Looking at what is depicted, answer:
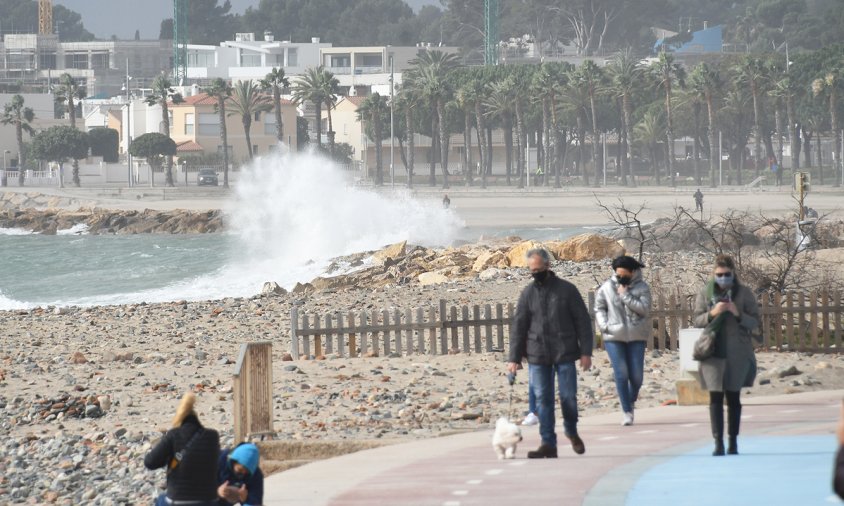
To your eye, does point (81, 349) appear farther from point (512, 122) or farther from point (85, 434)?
point (512, 122)

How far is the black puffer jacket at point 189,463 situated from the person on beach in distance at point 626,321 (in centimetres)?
451

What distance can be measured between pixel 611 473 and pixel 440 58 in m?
130

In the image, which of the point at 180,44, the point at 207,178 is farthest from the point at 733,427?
the point at 180,44

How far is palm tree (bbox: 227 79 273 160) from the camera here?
386 ft

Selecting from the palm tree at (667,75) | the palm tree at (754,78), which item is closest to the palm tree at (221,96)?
the palm tree at (667,75)

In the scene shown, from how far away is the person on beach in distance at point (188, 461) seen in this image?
334 inches

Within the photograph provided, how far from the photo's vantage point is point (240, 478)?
877cm

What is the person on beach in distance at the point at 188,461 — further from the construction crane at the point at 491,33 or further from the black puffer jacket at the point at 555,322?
the construction crane at the point at 491,33

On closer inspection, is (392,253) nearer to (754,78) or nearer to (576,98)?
(754,78)

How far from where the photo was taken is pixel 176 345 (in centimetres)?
2273

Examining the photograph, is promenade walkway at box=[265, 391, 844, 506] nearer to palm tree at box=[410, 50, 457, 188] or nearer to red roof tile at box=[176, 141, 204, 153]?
palm tree at box=[410, 50, 457, 188]

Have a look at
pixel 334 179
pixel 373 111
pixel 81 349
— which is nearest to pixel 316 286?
pixel 81 349

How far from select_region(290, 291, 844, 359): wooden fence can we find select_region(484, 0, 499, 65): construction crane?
152194mm

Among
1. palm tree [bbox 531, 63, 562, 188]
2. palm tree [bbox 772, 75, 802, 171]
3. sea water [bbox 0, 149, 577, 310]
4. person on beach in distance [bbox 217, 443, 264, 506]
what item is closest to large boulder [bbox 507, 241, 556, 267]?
sea water [bbox 0, 149, 577, 310]
